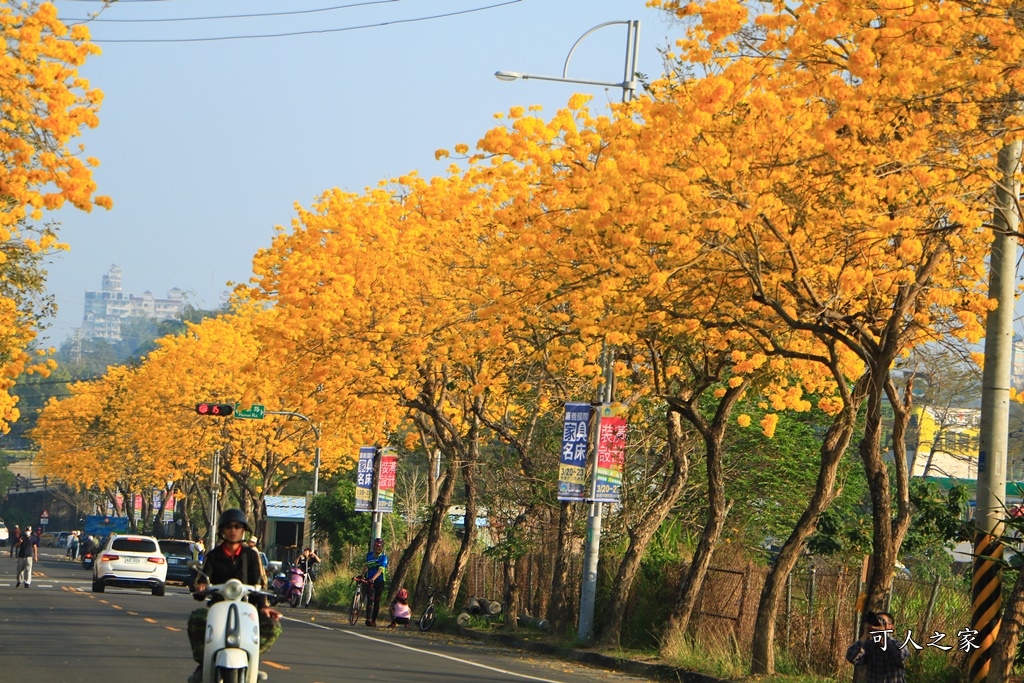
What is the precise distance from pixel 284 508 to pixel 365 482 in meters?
31.4

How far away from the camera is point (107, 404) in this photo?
2908 inches

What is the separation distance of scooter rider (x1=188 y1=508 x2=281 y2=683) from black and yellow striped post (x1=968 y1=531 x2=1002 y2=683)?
25.2 ft

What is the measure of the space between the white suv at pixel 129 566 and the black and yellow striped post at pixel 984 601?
90.2 feet

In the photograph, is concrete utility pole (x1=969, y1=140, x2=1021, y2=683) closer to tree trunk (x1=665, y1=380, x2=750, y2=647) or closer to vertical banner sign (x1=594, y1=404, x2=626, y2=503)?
tree trunk (x1=665, y1=380, x2=750, y2=647)

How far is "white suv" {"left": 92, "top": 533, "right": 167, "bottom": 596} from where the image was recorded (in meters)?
38.0

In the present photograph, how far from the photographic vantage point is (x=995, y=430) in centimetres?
1466

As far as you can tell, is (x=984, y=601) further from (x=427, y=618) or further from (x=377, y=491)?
(x=377, y=491)

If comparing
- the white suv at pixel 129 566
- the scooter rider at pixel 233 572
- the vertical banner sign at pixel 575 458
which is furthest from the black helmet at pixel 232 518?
the white suv at pixel 129 566

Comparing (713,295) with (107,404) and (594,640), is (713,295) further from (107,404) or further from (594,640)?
(107,404)

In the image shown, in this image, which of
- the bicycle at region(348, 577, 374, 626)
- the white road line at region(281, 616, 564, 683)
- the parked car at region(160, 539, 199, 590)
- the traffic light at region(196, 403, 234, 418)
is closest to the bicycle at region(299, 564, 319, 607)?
the traffic light at region(196, 403, 234, 418)

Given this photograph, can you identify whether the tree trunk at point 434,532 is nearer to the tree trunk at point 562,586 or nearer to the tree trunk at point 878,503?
the tree trunk at point 562,586

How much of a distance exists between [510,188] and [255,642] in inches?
505

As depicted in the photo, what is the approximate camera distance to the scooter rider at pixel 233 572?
36.7ft

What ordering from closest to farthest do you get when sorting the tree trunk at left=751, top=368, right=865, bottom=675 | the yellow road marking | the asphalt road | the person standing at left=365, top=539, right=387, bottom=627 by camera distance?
the asphalt road → the yellow road marking → the tree trunk at left=751, top=368, right=865, bottom=675 → the person standing at left=365, top=539, right=387, bottom=627
